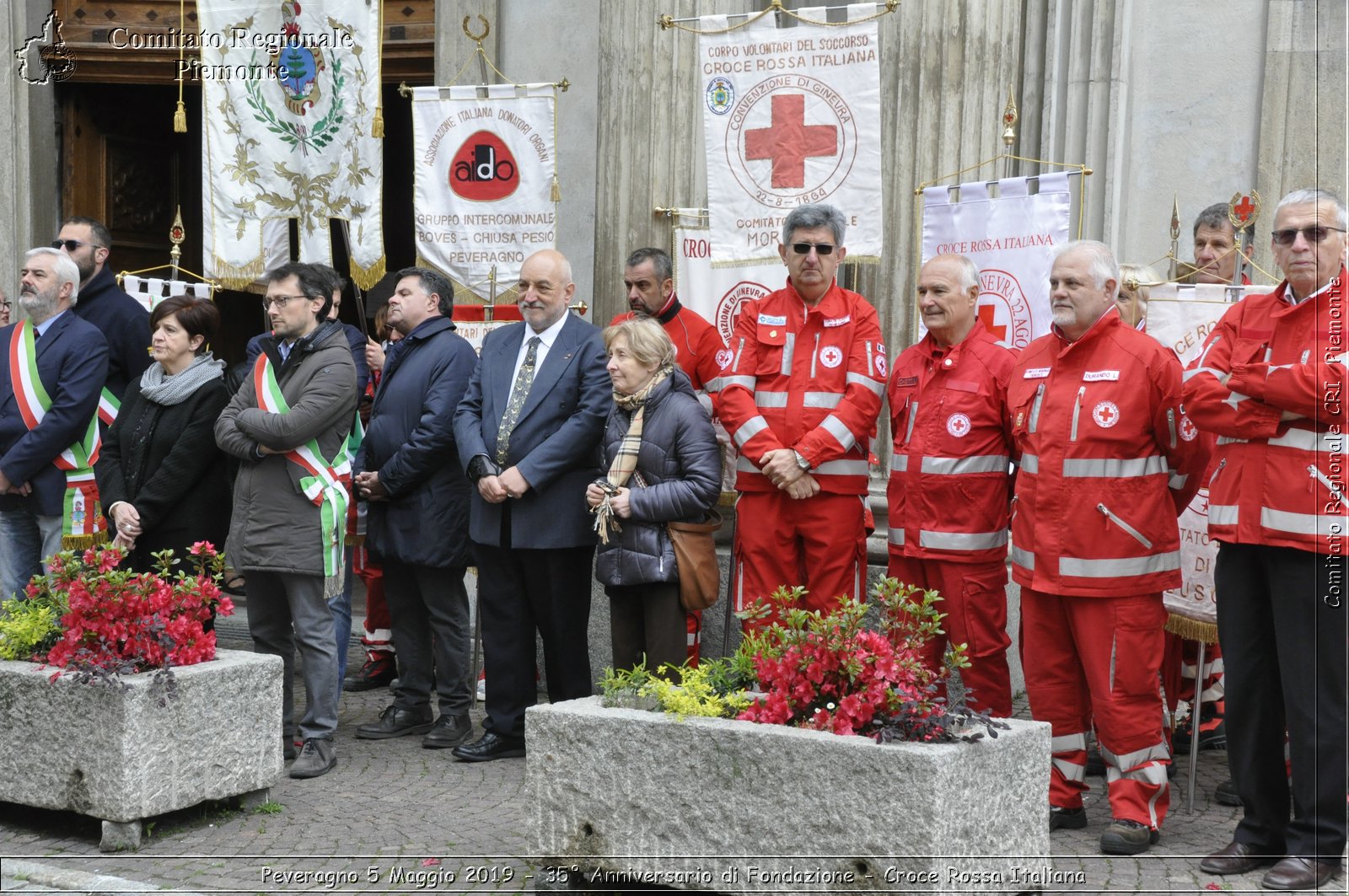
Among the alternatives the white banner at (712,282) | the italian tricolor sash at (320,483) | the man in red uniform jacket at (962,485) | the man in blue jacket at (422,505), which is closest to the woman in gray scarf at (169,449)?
the italian tricolor sash at (320,483)

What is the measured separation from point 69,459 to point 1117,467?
15.7ft

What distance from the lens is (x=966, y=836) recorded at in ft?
13.3

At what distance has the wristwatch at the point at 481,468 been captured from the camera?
6.27m

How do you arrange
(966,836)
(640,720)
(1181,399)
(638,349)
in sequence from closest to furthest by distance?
(966,836) < (640,720) < (1181,399) < (638,349)

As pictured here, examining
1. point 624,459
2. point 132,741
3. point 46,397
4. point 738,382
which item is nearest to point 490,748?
point 624,459

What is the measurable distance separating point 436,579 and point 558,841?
93.7 inches

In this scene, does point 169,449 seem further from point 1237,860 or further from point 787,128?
point 1237,860

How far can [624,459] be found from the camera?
596cm

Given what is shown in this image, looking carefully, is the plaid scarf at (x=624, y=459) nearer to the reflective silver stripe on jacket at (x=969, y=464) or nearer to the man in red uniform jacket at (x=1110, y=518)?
the reflective silver stripe on jacket at (x=969, y=464)

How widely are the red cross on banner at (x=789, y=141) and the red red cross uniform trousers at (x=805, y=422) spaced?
1225mm

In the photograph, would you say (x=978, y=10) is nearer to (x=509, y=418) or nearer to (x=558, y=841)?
(x=509, y=418)

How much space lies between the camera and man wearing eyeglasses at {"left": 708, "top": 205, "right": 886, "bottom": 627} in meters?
6.09

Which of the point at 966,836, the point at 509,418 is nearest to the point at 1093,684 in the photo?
the point at 966,836

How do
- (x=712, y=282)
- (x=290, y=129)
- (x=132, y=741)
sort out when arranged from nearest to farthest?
(x=132, y=741), (x=712, y=282), (x=290, y=129)
